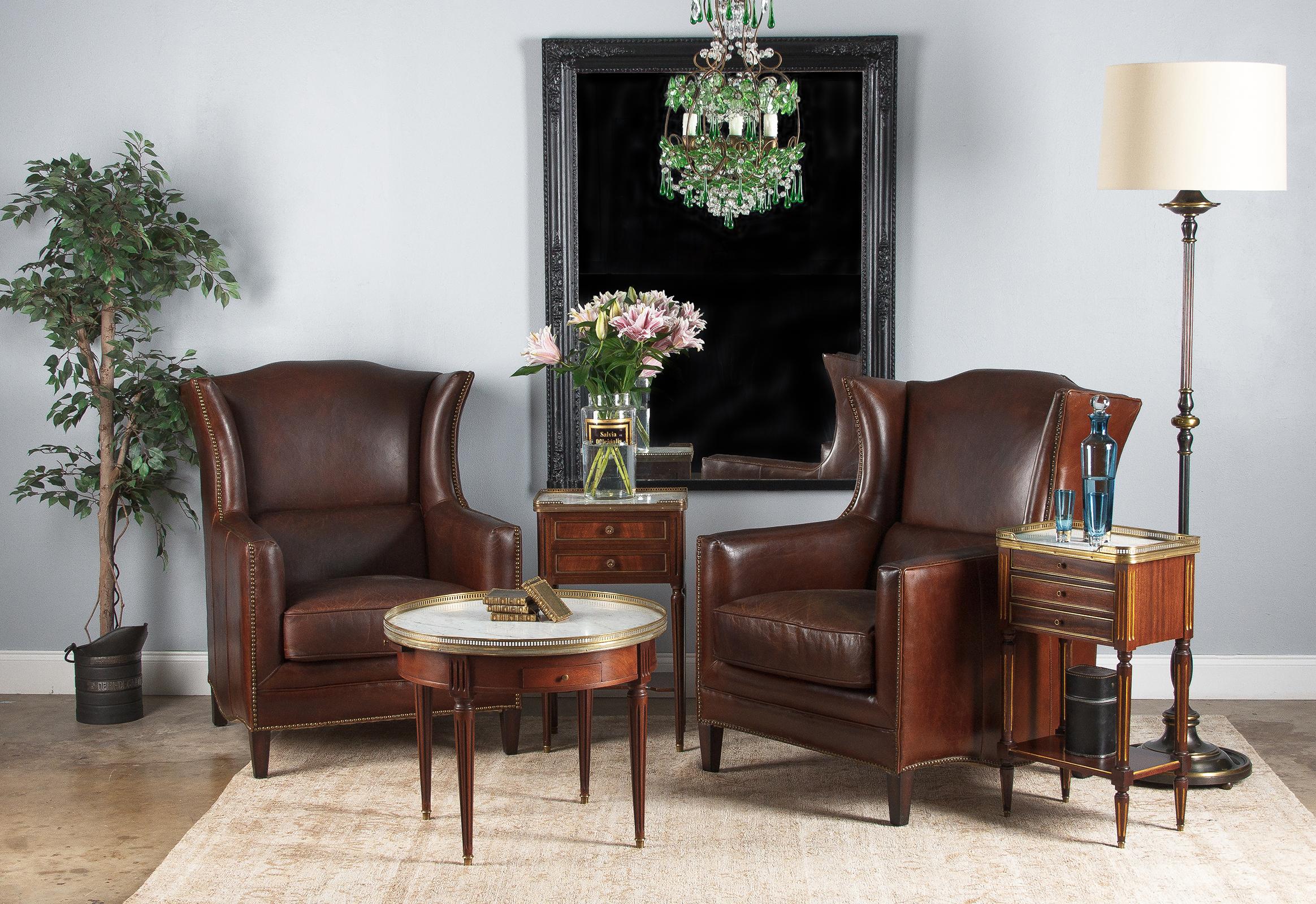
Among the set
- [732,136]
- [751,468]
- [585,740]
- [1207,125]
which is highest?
[732,136]

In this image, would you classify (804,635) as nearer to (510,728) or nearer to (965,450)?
(965,450)

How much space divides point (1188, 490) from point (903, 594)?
108 cm

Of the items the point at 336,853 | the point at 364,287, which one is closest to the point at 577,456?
the point at 364,287

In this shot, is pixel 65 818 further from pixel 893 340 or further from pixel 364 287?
pixel 893 340

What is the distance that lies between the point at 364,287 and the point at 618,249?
2.86 ft

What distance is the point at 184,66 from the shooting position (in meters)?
4.19

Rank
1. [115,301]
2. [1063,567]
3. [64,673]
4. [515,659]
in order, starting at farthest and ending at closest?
[64,673]
[115,301]
[1063,567]
[515,659]

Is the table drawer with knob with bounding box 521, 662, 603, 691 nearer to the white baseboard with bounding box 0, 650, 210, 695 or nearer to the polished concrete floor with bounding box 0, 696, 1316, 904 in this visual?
the polished concrete floor with bounding box 0, 696, 1316, 904

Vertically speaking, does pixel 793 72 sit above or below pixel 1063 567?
above

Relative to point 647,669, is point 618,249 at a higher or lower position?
higher

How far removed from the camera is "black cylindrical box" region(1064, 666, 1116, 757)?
296 cm

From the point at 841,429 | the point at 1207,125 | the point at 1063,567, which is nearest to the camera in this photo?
the point at 1063,567

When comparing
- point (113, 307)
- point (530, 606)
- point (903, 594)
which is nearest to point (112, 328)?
point (113, 307)

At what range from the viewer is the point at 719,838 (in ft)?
9.67
